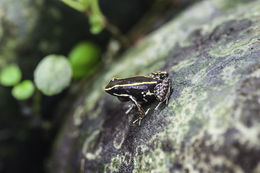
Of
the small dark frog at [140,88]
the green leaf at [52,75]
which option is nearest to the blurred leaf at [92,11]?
the green leaf at [52,75]

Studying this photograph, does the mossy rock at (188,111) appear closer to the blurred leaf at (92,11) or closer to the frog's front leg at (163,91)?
the frog's front leg at (163,91)

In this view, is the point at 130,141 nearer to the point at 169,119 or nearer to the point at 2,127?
the point at 169,119

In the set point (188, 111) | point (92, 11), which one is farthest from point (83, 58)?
point (188, 111)

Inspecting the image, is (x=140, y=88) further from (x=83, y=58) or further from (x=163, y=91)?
(x=83, y=58)

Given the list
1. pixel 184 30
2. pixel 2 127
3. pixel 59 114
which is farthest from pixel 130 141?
pixel 2 127

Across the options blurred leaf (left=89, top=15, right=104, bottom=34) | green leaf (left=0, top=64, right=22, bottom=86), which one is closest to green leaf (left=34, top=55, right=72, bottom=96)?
green leaf (left=0, top=64, right=22, bottom=86)

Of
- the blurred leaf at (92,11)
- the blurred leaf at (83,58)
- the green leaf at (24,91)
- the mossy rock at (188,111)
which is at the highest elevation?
the blurred leaf at (92,11)

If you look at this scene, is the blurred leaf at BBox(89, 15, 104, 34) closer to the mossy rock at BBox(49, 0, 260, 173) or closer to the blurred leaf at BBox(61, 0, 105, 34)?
the blurred leaf at BBox(61, 0, 105, 34)
